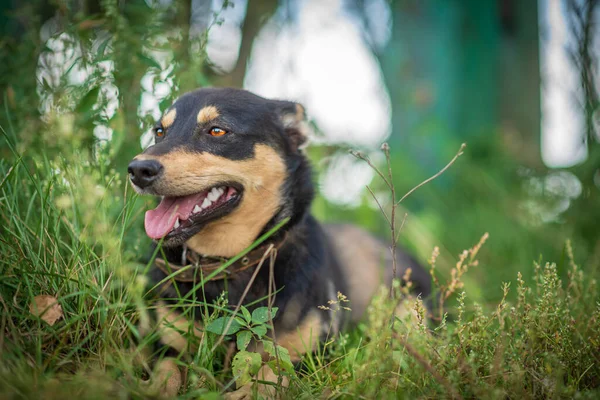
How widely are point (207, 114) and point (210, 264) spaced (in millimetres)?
992

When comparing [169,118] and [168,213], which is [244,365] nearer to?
[168,213]

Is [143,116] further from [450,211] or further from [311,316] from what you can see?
[450,211]

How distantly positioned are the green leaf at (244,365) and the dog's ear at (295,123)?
1.71 meters

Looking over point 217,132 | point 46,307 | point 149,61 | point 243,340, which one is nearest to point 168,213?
point 217,132

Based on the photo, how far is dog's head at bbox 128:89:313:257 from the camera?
2.66 metres

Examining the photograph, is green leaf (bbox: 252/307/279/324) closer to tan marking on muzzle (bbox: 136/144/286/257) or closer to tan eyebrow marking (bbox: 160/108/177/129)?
tan marking on muzzle (bbox: 136/144/286/257)

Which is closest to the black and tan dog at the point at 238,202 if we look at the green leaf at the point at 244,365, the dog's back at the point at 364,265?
the green leaf at the point at 244,365

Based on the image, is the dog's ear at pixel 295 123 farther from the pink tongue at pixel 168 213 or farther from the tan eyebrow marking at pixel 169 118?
the pink tongue at pixel 168 213

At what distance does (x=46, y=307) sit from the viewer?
80.7 inches

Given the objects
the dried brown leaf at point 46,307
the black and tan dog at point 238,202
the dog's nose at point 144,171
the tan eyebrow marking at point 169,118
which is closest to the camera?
the dried brown leaf at point 46,307

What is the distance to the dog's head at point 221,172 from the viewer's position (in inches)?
105

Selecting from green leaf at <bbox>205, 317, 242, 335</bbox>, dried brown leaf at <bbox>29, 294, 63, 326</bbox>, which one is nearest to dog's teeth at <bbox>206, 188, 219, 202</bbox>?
green leaf at <bbox>205, 317, 242, 335</bbox>

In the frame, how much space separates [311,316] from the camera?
2777 millimetres

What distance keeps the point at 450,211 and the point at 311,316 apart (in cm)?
429
